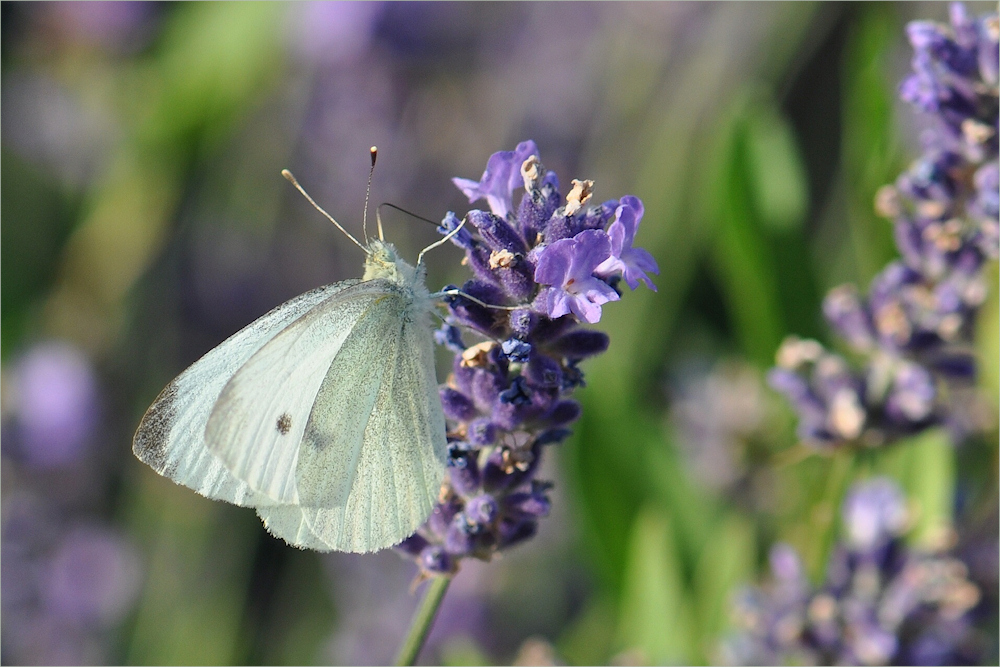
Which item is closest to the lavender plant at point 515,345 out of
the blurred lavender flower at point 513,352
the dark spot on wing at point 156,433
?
the blurred lavender flower at point 513,352

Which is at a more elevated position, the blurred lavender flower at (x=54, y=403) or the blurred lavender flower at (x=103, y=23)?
the blurred lavender flower at (x=103, y=23)

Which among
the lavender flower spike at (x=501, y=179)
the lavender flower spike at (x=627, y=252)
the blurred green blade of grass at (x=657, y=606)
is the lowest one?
the blurred green blade of grass at (x=657, y=606)

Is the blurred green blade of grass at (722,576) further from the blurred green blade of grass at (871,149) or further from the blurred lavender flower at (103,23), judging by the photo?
the blurred lavender flower at (103,23)

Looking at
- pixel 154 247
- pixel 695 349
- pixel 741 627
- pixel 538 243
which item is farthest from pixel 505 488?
pixel 154 247

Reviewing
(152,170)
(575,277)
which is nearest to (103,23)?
(152,170)

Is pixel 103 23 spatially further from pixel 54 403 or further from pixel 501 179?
pixel 501 179

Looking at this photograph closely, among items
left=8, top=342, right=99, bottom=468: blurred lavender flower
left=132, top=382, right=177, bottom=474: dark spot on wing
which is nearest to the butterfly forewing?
left=132, top=382, right=177, bottom=474: dark spot on wing

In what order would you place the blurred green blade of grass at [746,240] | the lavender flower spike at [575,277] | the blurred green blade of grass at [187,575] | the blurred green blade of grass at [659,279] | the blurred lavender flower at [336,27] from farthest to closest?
the blurred lavender flower at [336,27], the blurred green blade of grass at [187,575], the blurred green blade of grass at [659,279], the blurred green blade of grass at [746,240], the lavender flower spike at [575,277]

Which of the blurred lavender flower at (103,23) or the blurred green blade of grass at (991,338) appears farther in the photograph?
the blurred lavender flower at (103,23)
